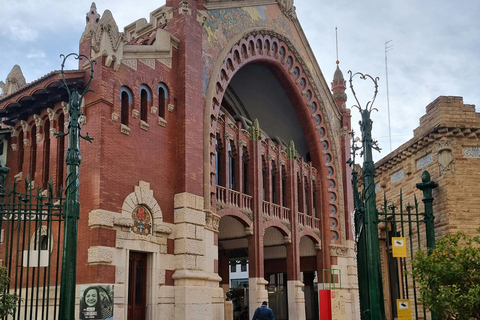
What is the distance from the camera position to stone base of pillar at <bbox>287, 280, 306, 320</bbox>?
28203 mm

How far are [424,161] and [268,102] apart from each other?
19041 mm

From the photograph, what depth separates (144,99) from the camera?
2095 cm

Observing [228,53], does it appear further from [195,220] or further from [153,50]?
[195,220]

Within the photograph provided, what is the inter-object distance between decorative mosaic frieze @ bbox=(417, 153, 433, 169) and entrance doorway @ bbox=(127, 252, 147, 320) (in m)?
9.94

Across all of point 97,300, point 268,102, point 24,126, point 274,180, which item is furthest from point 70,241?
point 268,102

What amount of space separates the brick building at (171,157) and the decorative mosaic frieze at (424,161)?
28.7ft

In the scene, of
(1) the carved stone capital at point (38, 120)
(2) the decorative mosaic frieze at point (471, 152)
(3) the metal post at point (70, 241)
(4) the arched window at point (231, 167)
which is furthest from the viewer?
(4) the arched window at point (231, 167)

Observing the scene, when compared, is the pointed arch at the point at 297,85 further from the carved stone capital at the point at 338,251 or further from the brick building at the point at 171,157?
the carved stone capital at the point at 338,251

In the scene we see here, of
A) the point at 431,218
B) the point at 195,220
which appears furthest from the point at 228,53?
the point at 431,218

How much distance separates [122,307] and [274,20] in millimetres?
18618

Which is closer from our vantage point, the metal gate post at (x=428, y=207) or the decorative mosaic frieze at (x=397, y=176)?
the metal gate post at (x=428, y=207)

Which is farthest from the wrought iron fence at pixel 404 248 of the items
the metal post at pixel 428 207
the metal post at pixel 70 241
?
the metal post at pixel 70 241

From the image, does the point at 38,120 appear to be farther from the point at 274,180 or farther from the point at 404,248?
the point at 404,248

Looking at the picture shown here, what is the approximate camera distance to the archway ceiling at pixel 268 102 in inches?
1283
